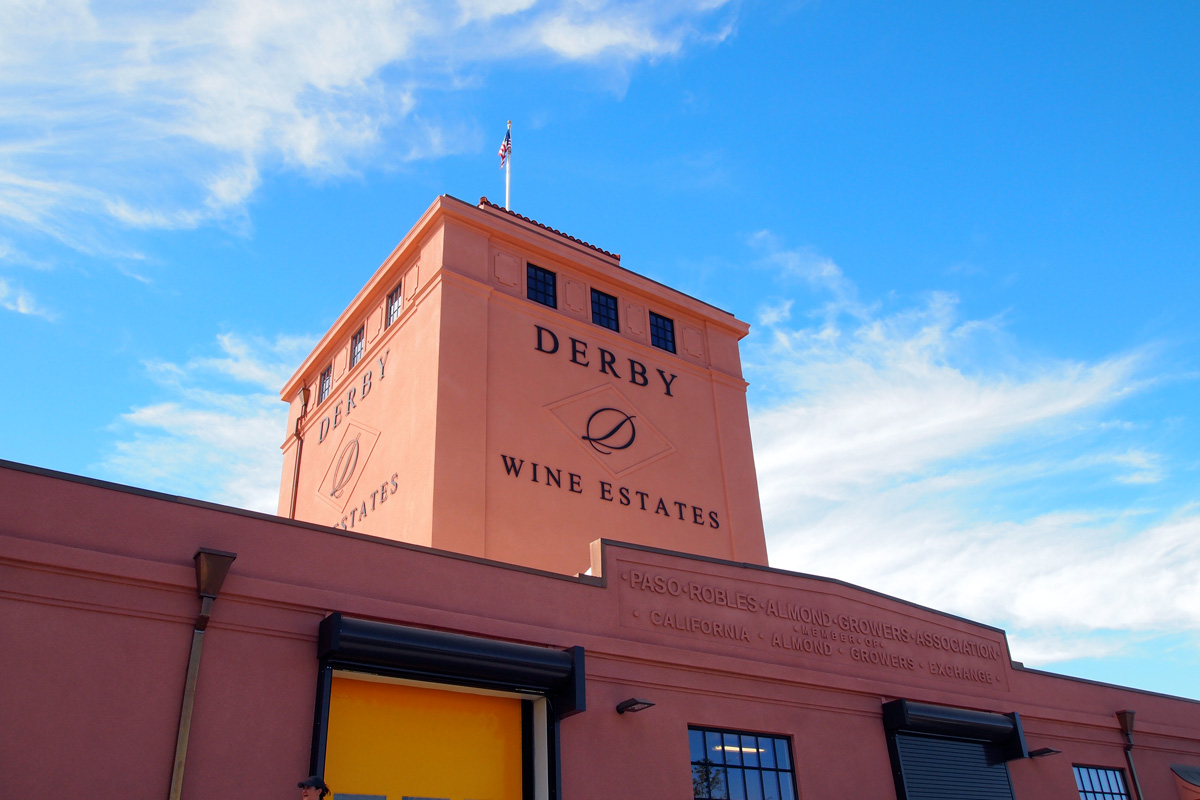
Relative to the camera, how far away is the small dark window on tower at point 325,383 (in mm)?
22141

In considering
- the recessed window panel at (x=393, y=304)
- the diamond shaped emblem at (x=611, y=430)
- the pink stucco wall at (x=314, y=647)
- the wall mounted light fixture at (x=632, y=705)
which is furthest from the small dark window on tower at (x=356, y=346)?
the wall mounted light fixture at (x=632, y=705)

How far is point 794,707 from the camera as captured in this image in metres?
14.1

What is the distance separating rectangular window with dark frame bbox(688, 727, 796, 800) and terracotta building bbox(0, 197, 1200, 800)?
33 mm

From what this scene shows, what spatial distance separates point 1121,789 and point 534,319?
13494 millimetres

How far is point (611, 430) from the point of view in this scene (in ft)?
62.5

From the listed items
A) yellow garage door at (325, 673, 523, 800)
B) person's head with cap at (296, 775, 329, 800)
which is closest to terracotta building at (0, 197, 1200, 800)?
yellow garage door at (325, 673, 523, 800)

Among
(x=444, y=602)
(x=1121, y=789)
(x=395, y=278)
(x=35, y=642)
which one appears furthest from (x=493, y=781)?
(x=1121, y=789)

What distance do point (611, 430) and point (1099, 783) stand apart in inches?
416

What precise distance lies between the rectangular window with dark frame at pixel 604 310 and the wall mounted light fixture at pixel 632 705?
951 cm

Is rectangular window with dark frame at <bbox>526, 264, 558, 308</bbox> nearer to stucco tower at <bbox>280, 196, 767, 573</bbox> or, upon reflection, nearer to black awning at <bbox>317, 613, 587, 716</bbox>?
stucco tower at <bbox>280, 196, 767, 573</bbox>

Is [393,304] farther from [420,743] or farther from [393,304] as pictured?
[420,743]

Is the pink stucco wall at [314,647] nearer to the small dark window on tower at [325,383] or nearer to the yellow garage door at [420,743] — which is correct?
the yellow garage door at [420,743]

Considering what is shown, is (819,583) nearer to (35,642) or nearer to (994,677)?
(994,677)

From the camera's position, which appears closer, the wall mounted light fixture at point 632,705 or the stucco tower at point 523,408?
the wall mounted light fixture at point 632,705
